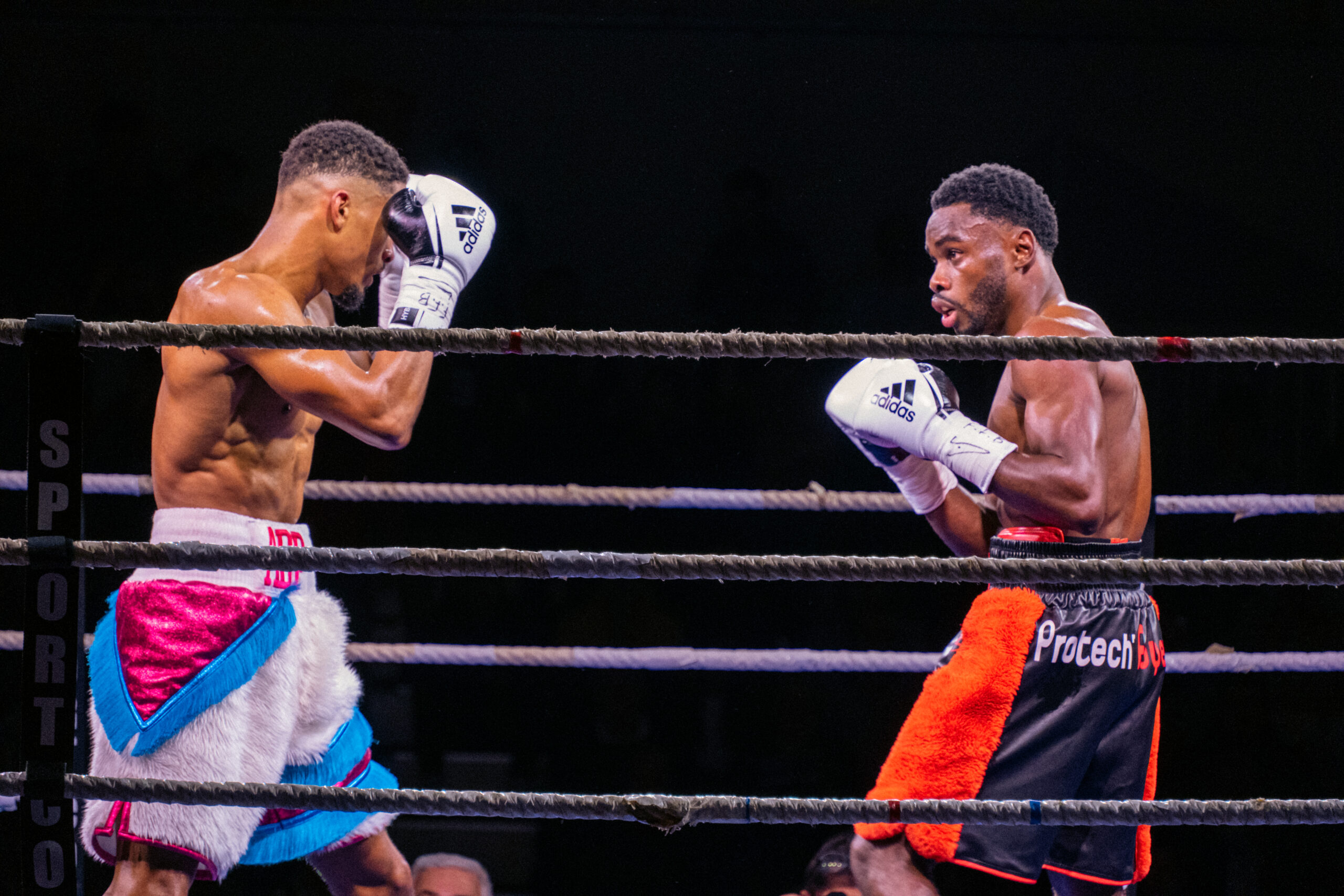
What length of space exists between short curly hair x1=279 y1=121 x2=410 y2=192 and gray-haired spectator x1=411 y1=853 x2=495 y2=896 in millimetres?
1404

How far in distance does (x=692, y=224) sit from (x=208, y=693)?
2.52 m

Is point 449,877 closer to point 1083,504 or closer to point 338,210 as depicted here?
point 338,210

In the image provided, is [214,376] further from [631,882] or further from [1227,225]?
[1227,225]

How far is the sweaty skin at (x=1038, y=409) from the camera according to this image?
1610mm

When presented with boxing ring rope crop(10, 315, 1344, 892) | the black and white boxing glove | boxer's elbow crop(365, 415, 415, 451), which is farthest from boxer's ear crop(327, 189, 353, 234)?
the black and white boxing glove

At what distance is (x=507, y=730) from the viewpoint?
3227 mm

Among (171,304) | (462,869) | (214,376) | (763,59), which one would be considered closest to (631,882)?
(462,869)

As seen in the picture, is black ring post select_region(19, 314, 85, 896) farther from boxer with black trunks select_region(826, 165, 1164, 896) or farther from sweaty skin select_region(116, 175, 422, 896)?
boxer with black trunks select_region(826, 165, 1164, 896)

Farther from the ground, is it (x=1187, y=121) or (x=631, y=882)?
(x=1187, y=121)

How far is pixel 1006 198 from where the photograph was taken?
185 centimetres

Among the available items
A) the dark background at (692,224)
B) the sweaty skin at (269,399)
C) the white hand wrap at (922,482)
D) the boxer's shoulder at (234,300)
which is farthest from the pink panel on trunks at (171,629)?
the dark background at (692,224)

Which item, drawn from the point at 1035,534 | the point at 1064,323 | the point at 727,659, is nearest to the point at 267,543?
the point at 727,659

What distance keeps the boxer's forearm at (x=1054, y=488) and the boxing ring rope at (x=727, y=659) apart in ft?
1.76

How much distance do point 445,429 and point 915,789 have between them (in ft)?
7.57
